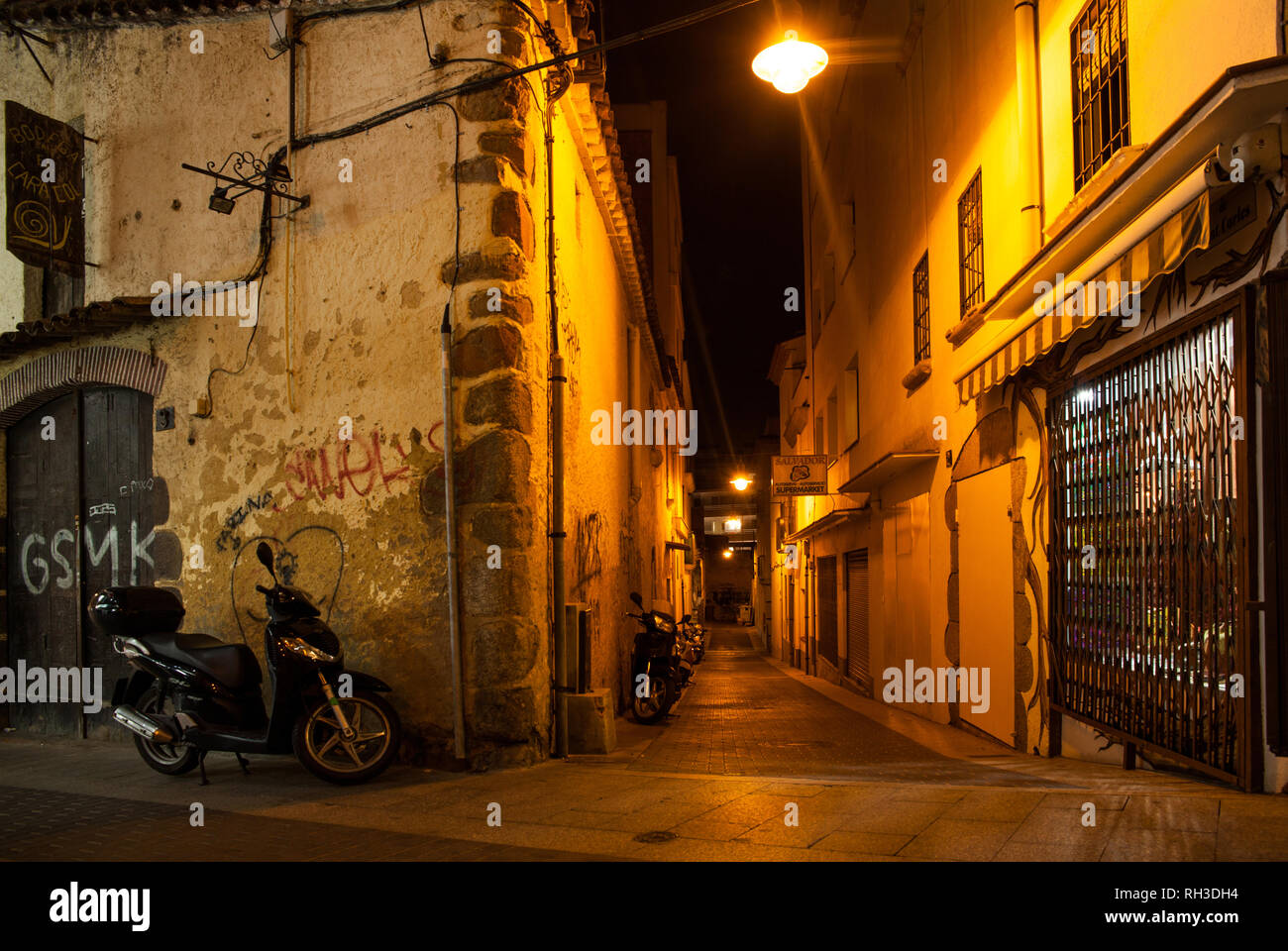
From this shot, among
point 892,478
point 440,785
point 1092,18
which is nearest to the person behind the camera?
point 440,785

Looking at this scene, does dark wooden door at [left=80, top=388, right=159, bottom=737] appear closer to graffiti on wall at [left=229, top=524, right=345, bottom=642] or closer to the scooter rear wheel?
graffiti on wall at [left=229, top=524, right=345, bottom=642]

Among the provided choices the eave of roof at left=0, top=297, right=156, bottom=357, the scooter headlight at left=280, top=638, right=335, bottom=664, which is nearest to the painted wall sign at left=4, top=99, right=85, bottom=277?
the eave of roof at left=0, top=297, right=156, bottom=357

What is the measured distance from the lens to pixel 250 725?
20.0ft

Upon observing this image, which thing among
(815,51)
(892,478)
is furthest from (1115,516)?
(892,478)

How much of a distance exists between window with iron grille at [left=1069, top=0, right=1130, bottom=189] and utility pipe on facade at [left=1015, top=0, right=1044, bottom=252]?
0.48 meters

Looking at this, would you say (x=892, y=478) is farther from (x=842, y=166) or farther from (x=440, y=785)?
(x=440, y=785)

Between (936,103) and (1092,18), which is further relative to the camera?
(936,103)

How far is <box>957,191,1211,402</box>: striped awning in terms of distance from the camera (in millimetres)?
4582

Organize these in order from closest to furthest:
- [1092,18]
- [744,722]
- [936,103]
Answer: [1092,18]
[936,103]
[744,722]

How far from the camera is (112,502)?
25.2 feet

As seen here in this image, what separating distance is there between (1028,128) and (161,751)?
7846 mm

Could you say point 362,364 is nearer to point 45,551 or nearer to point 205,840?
point 205,840

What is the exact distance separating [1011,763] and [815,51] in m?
5.97

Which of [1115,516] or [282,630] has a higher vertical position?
[1115,516]
